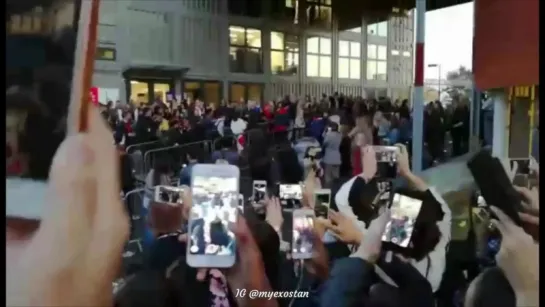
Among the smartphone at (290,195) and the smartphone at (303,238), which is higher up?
the smartphone at (290,195)

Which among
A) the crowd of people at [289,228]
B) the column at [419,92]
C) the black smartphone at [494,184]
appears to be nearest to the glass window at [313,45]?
the crowd of people at [289,228]

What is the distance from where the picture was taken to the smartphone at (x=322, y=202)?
1.76m

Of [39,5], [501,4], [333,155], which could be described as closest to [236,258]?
[333,155]

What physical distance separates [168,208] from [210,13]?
47cm

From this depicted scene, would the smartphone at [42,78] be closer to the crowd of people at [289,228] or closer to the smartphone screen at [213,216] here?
the crowd of people at [289,228]

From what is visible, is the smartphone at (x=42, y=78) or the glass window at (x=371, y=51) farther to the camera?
the glass window at (x=371, y=51)

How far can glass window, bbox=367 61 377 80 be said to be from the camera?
1.78 m

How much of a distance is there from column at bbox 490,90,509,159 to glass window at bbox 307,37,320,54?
0.42 m

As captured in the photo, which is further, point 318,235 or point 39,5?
point 318,235

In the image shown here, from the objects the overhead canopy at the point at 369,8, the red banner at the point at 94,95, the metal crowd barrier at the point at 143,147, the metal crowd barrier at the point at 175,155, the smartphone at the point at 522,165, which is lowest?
the smartphone at the point at 522,165

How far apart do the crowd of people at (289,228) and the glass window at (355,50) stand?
104 millimetres

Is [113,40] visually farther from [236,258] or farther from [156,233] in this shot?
[236,258]

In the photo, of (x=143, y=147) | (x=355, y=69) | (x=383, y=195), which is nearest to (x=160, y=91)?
(x=143, y=147)

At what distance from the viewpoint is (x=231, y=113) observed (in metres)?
1.75
